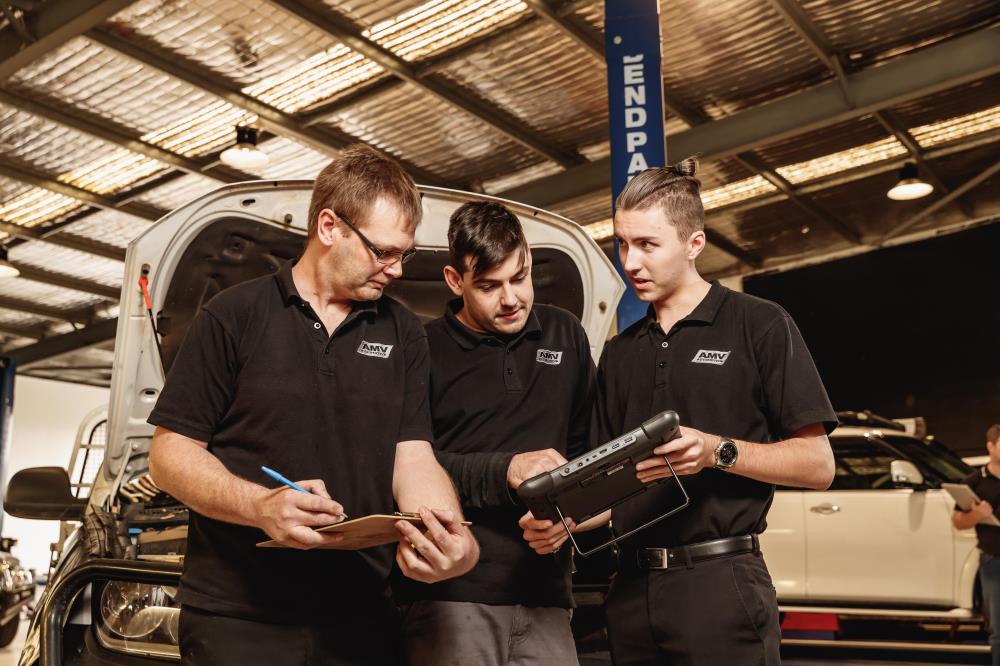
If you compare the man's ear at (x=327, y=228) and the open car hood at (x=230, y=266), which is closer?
the man's ear at (x=327, y=228)

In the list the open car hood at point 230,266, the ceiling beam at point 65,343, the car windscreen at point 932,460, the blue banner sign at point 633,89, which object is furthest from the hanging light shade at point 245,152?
the ceiling beam at point 65,343

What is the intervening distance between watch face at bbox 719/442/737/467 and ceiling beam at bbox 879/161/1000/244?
29.4 ft

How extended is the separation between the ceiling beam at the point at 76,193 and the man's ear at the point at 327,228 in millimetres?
9099

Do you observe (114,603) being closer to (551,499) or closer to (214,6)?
(551,499)

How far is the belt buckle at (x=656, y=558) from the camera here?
6.17ft

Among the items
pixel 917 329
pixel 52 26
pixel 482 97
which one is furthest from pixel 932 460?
pixel 52 26

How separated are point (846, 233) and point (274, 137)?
705 cm

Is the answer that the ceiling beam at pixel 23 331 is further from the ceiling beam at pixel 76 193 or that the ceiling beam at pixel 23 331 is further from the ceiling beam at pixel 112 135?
the ceiling beam at pixel 112 135

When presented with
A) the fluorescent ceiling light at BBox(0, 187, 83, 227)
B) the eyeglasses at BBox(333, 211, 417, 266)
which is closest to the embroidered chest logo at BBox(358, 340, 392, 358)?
the eyeglasses at BBox(333, 211, 417, 266)

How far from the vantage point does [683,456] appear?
5.70 ft

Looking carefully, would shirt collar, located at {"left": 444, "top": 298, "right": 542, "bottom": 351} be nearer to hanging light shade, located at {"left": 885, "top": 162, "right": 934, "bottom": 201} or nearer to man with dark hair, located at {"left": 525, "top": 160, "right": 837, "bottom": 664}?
man with dark hair, located at {"left": 525, "top": 160, "right": 837, "bottom": 664}

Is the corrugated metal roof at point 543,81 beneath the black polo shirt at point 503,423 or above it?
above

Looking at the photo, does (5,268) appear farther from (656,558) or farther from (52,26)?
(656,558)

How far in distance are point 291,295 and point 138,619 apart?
119cm
